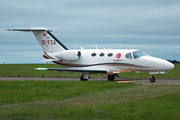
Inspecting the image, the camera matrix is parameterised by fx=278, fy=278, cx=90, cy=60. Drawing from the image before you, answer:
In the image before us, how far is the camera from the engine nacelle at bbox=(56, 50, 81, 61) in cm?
2727

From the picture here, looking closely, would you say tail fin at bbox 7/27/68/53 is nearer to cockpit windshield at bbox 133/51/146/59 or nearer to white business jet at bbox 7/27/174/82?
white business jet at bbox 7/27/174/82

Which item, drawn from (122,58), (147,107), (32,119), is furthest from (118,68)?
(32,119)

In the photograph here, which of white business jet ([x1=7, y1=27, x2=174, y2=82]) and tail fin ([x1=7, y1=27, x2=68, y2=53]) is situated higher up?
tail fin ([x1=7, y1=27, x2=68, y2=53])

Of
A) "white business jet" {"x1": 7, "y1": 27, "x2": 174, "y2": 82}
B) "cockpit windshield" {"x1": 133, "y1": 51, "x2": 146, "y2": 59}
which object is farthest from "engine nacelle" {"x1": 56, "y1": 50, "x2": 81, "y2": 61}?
"cockpit windshield" {"x1": 133, "y1": 51, "x2": 146, "y2": 59}

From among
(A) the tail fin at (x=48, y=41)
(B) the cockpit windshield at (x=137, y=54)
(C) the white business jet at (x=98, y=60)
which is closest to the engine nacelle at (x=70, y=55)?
(C) the white business jet at (x=98, y=60)

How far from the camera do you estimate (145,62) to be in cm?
2459

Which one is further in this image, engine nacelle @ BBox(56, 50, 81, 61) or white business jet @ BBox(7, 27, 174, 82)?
engine nacelle @ BBox(56, 50, 81, 61)

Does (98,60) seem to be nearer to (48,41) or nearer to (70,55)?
→ (70,55)

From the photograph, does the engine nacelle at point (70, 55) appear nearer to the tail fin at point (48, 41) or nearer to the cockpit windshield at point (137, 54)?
the tail fin at point (48, 41)

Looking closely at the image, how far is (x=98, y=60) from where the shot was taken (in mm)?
26656

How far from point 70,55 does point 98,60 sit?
9.44ft

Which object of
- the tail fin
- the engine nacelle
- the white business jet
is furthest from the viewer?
the tail fin

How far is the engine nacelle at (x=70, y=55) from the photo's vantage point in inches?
1073

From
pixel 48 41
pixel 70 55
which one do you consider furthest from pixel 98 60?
pixel 48 41
